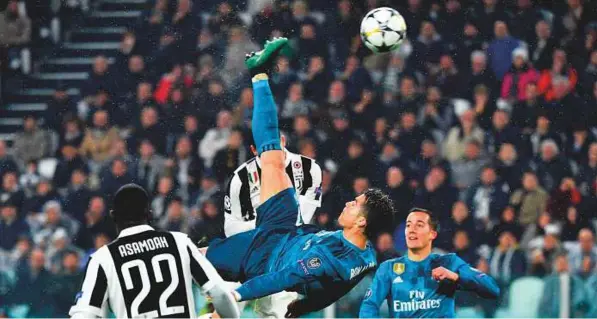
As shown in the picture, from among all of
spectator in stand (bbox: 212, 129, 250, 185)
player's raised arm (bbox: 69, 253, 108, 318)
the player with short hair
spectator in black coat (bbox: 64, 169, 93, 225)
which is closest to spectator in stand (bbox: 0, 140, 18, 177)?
spectator in black coat (bbox: 64, 169, 93, 225)

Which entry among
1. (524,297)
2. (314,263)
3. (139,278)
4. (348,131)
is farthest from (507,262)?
(139,278)

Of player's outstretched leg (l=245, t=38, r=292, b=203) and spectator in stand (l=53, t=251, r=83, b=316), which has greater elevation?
player's outstretched leg (l=245, t=38, r=292, b=203)

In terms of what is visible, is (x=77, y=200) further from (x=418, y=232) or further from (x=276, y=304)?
(x=418, y=232)

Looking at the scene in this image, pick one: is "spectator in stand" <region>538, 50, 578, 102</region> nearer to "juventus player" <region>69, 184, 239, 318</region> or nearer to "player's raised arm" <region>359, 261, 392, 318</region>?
"player's raised arm" <region>359, 261, 392, 318</region>

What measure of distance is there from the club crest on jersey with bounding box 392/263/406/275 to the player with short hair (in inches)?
6.4

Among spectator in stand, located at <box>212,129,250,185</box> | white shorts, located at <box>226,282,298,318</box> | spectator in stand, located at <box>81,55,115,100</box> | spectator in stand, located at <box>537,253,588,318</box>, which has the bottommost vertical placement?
spectator in stand, located at <box>537,253,588,318</box>

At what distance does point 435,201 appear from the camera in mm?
13641

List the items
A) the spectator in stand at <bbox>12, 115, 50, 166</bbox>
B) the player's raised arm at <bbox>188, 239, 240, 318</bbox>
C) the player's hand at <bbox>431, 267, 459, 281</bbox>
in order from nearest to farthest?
the player's raised arm at <bbox>188, 239, 240, 318</bbox>
the player's hand at <bbox>431, 267, 459, 281</bbox>
the spectator in stand at <bbox>12, 115, 50, 166</bbox>

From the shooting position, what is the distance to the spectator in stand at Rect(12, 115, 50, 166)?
1612 centimetres

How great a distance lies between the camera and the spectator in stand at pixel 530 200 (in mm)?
13391

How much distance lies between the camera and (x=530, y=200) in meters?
13.4

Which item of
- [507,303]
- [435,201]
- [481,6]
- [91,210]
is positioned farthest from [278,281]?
[481,6]

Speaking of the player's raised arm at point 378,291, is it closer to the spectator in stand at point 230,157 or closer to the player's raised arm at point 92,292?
the player's raised arm at point 92,292

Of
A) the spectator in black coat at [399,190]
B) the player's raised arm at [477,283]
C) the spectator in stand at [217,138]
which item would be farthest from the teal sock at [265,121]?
the spectator in stand at [217,138]
